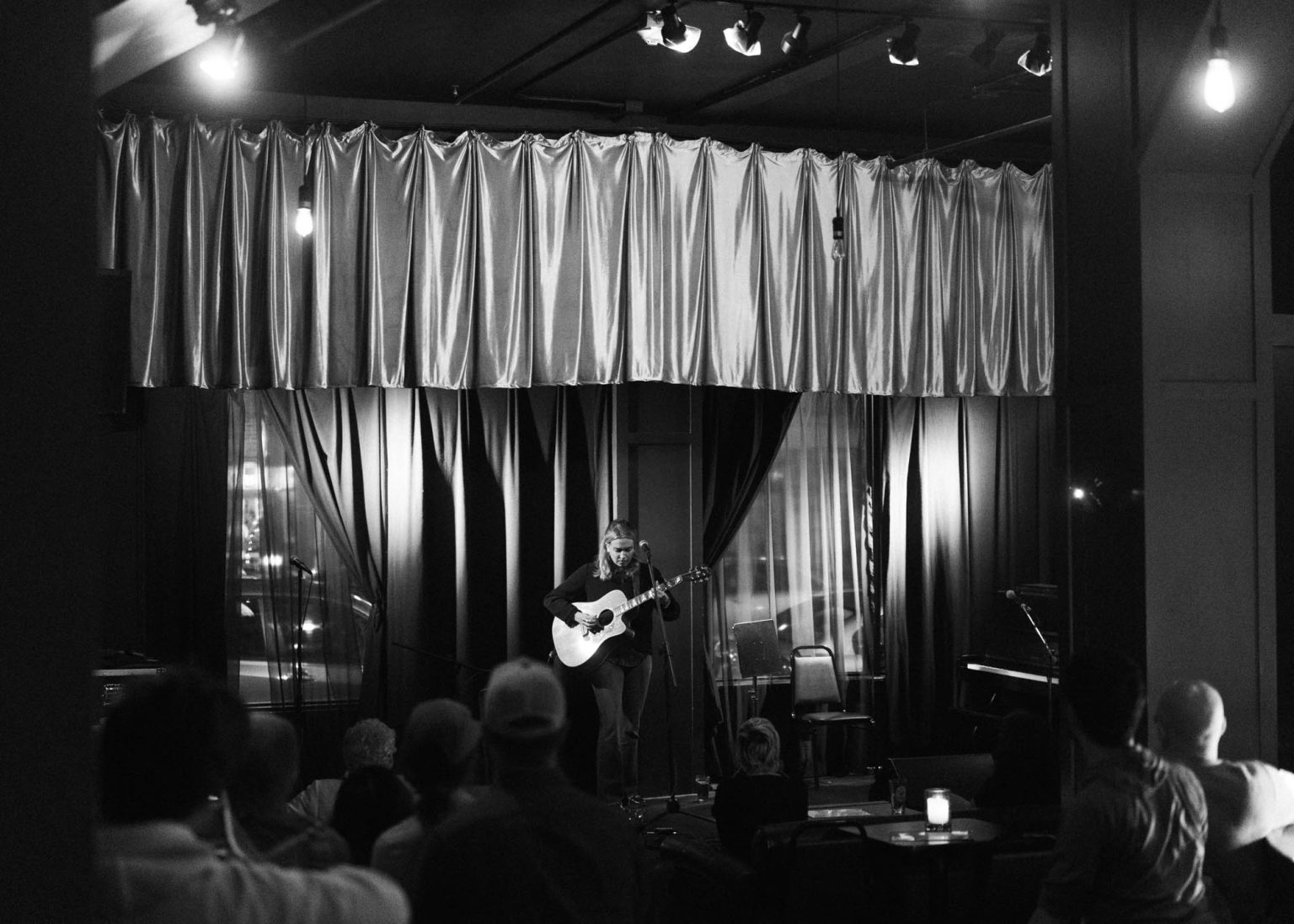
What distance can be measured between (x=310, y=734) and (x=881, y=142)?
219 inches

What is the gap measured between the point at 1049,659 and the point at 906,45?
376 cm

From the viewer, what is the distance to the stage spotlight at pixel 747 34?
23.1 feet

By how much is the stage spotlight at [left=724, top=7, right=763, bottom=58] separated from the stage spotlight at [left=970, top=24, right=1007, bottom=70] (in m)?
1.23

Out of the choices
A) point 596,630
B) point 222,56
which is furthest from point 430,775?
point 596,630

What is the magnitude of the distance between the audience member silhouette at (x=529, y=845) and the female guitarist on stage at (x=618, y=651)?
5.98 metres

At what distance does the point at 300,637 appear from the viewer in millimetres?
8719

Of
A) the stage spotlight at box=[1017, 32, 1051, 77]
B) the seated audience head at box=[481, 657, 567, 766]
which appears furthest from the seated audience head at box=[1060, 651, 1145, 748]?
the stage spotlight at box=[1017, 32, 1051, 77]

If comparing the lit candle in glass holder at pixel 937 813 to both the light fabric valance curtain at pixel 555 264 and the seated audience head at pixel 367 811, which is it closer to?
the seated audience head at pixel 367 811

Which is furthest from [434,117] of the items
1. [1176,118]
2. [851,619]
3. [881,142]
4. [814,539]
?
[1176,118]

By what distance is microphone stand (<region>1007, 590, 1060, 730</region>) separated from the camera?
8578 millimetres

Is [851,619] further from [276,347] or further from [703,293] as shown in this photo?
[276,347]

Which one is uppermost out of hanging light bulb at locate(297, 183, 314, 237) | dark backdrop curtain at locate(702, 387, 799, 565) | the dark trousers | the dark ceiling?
the dark ceiling

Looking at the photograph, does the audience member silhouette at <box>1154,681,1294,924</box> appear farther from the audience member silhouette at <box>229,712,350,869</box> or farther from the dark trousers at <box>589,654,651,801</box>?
the dark trousers at <box>589,654,651,801</box>

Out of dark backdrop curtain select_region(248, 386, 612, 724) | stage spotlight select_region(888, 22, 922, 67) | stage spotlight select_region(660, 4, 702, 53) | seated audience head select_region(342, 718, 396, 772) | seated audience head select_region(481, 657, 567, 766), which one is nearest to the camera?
seated audience head select_region(481, 657, 567, 766)
